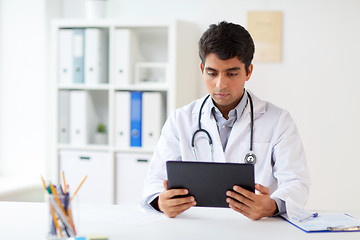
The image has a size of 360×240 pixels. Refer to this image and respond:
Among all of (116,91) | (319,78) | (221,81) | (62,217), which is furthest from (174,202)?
(319,78)

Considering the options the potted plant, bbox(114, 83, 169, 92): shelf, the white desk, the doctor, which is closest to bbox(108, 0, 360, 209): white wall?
bbox(114, 83, 169, 92): shelf

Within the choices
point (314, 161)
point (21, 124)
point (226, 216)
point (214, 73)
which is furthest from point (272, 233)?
point (21, 124)

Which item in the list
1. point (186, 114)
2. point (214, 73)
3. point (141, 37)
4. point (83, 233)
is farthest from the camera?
point (141, 37)

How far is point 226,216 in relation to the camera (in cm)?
170

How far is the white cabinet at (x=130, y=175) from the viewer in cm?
319

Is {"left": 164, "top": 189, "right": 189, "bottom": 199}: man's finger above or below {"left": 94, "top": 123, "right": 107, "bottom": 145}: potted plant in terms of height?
below

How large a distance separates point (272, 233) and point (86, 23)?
→ 2.18m

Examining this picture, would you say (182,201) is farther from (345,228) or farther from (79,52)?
(79,52)

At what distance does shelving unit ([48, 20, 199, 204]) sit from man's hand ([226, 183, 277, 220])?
60.6 inches

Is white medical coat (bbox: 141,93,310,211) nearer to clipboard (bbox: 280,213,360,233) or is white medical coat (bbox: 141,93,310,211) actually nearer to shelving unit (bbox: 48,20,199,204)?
clipboard (bbox: 280,213,360,233)

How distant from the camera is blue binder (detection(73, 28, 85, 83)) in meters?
3.22

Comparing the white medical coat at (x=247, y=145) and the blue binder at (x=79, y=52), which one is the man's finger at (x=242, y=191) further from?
the blue binder at (x=79, y=52)

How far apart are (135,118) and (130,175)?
0.38m

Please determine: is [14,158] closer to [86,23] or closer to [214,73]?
[86,23]
